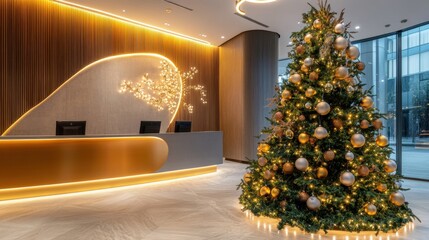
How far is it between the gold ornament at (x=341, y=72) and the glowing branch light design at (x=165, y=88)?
526cm

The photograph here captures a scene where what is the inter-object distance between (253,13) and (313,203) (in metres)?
5.34

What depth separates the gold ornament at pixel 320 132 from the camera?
3035 mm

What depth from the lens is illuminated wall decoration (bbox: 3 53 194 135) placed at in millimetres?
6412

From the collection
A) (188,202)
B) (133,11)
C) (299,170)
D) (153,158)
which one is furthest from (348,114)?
(133,11)

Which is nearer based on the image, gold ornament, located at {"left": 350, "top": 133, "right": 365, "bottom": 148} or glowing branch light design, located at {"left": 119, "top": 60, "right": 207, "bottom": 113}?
gold ornament, located at {"left": 350, "top": 133, "right": 365, "bottom": 148}

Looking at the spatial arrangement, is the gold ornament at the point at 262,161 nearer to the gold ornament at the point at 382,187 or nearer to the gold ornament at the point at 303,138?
the gold ornament at the point at 303,138

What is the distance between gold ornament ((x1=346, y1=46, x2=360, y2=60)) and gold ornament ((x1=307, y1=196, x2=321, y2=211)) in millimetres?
1686

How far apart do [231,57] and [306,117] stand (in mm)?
6158

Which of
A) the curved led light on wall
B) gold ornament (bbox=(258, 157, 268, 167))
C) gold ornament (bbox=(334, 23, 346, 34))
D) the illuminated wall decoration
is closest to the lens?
gold ornament (bbox=(334, 23, 346, 34))

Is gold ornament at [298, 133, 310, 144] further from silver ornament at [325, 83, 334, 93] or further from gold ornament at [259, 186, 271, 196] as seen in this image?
gold ornament at [259, 186, 271, 196]

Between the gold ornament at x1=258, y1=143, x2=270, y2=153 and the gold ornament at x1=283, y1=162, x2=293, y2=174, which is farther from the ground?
the gold ornament at x1=258, y1=143, x2=270, y2=153

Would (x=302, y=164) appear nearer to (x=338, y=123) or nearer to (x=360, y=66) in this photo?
(x=338, y=123)

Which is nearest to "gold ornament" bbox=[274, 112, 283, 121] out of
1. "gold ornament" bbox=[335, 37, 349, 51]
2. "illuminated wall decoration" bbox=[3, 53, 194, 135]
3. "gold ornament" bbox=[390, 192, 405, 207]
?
"gold ornament" bbox=[335, 37, 349, 51]

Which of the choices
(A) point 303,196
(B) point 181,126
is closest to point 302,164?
(A) point 303,196
